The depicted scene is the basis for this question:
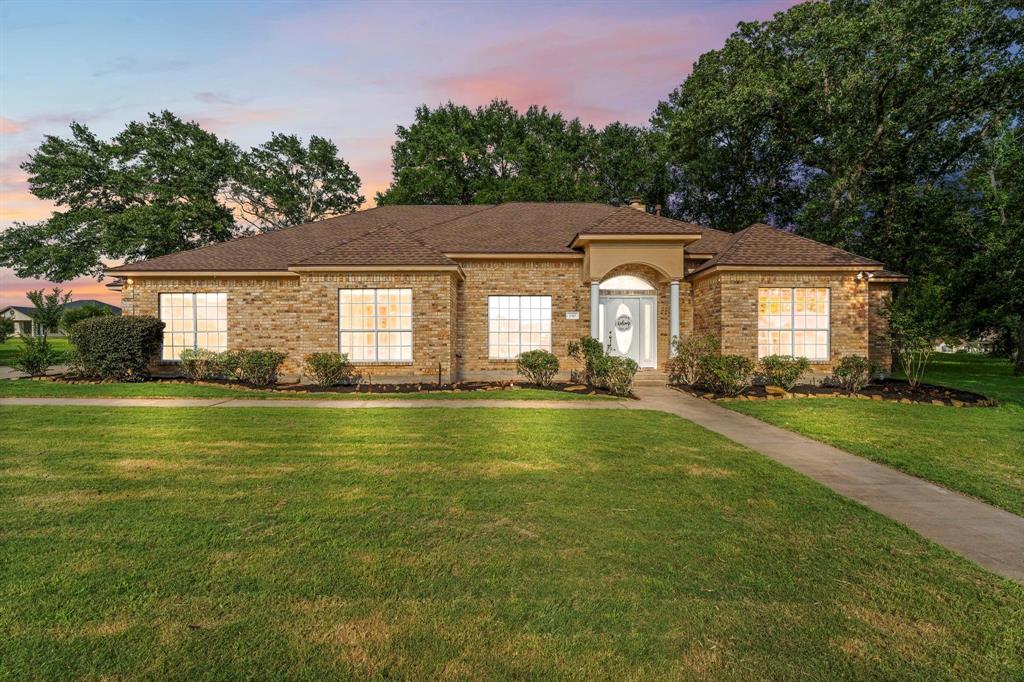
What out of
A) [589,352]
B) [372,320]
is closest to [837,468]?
[589,352]

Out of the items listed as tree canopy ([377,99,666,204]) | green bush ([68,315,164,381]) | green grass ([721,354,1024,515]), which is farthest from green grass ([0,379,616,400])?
tree canopy ([377,99,666,204])

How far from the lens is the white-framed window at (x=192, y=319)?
53.5ft

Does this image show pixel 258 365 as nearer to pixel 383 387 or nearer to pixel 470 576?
pixel 383 387

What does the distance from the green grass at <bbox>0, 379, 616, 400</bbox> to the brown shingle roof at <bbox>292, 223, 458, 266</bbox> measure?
3.97m

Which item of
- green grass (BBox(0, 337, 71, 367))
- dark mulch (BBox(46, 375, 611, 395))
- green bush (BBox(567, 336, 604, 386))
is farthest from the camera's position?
green grass (BBox(0, 337, 71, 367))

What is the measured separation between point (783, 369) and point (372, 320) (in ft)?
37.8

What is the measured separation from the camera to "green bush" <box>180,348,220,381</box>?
1558 centimetres

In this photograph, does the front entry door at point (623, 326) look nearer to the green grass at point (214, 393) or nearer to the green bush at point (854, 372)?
the green grass at point (214, 393)

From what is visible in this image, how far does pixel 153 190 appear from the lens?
31516 mm

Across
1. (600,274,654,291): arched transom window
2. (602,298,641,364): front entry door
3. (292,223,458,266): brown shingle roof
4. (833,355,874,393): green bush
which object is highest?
(292,223,458,266): brown shingle roof

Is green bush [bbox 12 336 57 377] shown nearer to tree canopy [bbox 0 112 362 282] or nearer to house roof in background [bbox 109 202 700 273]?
house roof in background [bbox 109 202 700 273]

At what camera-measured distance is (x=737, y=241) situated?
1571 centimetres

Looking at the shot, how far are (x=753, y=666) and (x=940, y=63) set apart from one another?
26889 mm

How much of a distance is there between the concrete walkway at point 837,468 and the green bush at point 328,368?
2247mm
